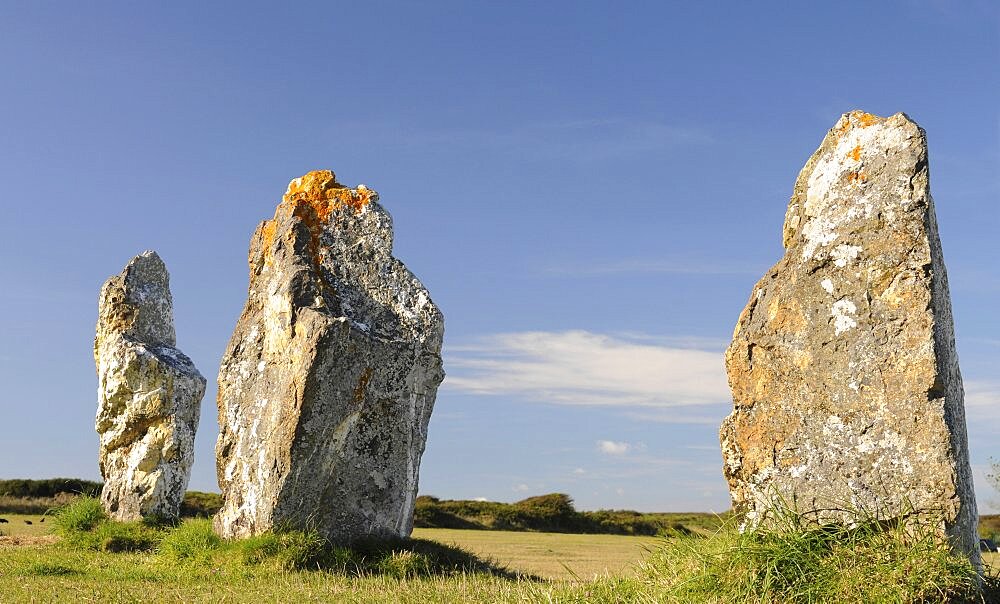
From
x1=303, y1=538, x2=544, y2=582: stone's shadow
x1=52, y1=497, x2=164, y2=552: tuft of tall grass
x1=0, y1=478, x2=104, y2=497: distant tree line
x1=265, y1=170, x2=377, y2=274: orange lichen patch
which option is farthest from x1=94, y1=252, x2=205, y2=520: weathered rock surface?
x1=0, y1=478, x2=104, y2=497: distant tree line

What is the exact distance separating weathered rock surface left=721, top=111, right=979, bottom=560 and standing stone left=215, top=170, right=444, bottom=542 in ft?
19.1

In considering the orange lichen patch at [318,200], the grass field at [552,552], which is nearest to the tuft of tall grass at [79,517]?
the grass field at [552,552]

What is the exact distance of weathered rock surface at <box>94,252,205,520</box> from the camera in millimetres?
17719

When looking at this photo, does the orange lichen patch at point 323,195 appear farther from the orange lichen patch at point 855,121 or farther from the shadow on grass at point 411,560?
the orange lichen patch at point 855,121

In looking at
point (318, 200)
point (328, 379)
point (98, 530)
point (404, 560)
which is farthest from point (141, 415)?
Result: point (404, 560)

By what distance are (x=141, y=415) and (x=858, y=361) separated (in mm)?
14842

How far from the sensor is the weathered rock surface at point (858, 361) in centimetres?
671

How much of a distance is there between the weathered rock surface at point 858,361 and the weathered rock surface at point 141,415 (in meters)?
13.3

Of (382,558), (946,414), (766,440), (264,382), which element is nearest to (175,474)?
(264,382)

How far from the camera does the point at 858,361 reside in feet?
23.0

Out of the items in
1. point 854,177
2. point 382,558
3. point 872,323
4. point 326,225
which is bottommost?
point 382,558

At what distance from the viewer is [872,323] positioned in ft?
23.0

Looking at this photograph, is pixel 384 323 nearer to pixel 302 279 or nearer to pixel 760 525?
pixel 302 279

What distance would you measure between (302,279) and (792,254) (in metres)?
7.15
